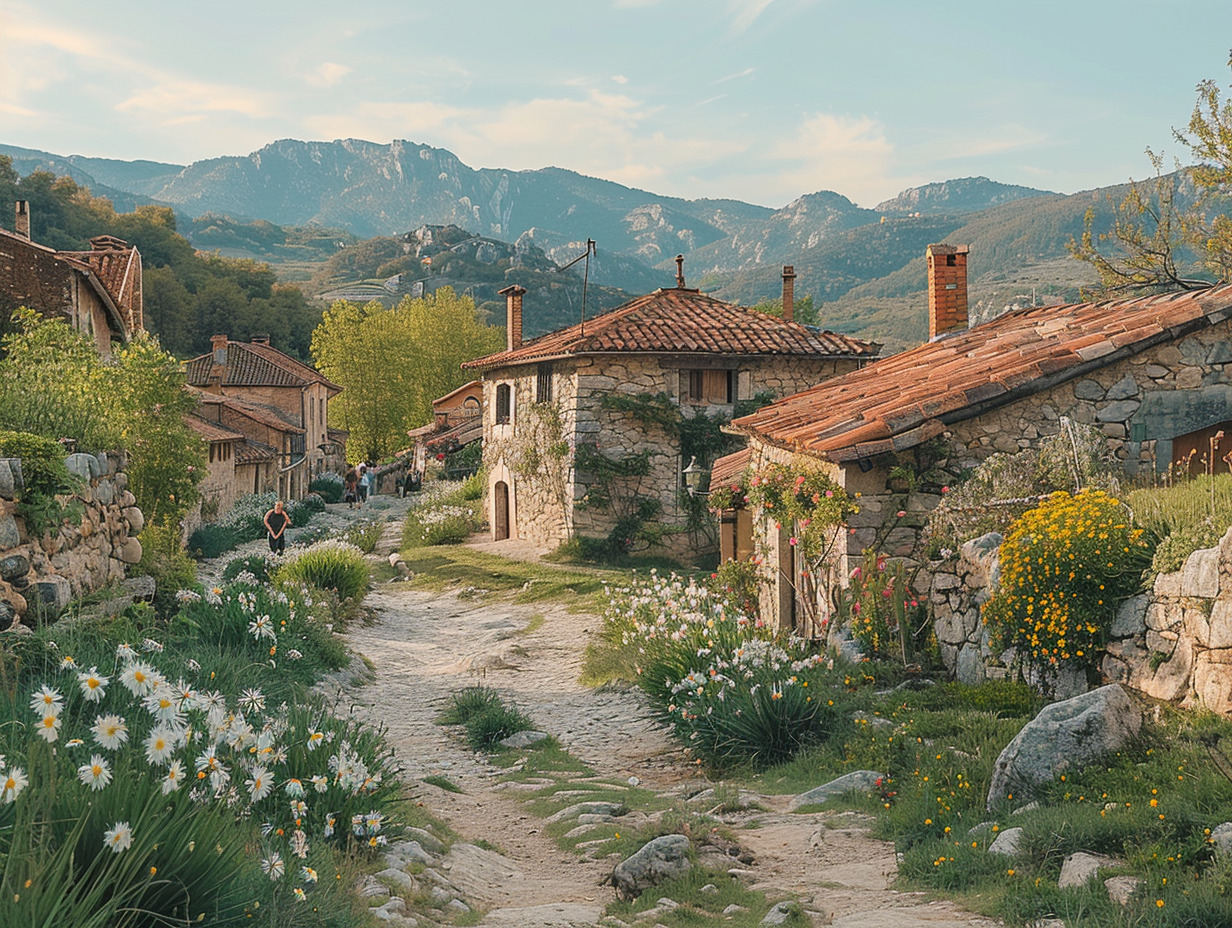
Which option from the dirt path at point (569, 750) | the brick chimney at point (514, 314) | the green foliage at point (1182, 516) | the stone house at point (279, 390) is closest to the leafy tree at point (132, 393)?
the dirt path at point (569, 750)

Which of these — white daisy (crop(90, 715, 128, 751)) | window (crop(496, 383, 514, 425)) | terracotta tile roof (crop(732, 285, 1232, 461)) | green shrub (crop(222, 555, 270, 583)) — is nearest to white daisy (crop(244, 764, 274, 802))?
white daisy (crop(90, 715, 128, 751))

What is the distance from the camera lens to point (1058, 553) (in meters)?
7.02

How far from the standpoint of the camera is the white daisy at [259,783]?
4.15m

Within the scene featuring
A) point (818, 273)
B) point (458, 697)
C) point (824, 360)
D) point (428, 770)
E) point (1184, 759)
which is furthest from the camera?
point (818, 273)

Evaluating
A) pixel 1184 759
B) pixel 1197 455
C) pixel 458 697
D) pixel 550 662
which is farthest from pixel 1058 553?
pixel 550 662

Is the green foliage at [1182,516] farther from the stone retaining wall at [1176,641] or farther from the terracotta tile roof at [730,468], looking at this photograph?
the terracotta tile roof at [730,468]

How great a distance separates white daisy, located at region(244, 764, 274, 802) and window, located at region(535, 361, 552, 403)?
18750 mm

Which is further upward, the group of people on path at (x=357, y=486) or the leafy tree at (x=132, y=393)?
the leafy tree at (x=132, y=393)

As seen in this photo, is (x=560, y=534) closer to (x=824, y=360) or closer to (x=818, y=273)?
(x=824, y=360)

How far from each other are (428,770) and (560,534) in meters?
14.0

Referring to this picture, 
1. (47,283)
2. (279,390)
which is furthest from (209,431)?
(279,390)

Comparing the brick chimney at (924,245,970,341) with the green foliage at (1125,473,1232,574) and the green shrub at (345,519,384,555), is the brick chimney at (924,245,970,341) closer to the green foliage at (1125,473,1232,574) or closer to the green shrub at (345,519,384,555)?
the green foliage at (1125,473,1232,574)

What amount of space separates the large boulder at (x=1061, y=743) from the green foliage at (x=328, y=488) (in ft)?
139

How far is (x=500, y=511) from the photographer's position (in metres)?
26.3
